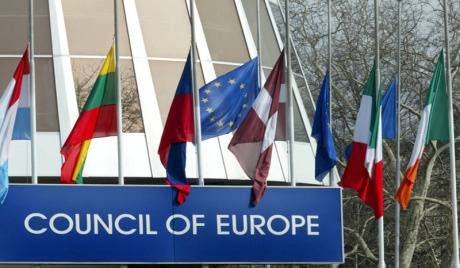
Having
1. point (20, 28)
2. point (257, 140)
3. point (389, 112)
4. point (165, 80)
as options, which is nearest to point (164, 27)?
point (165, 80)

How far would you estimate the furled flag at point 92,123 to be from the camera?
697 inches

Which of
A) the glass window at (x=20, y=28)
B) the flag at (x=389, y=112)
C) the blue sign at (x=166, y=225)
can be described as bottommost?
the blue sign at (x=166, y=225)

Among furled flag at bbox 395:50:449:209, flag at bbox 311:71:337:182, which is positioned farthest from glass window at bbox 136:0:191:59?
furled flag at bbox 395:50:449:209

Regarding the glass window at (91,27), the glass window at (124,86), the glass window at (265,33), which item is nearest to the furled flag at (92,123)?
the glass window at (124,86)

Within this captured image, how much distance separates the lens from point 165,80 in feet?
76.2

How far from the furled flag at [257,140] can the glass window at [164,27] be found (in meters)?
5.58

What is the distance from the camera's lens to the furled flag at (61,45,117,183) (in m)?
17.7

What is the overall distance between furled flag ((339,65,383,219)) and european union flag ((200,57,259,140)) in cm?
222

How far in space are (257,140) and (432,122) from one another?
375cm

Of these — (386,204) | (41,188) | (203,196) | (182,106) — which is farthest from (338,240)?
(386,204)

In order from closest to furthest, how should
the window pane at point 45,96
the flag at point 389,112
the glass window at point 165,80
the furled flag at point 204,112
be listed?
the furled flag at point 204,112 → the window pane at point 45,96 → the flag at point 389,112 → the glass window at point 165,80

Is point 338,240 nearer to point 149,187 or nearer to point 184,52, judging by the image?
point 149,187

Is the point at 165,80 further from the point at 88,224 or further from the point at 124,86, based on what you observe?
the point at 88,224

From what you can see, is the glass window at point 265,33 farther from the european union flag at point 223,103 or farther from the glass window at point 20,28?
the european union flag at point 223,103
